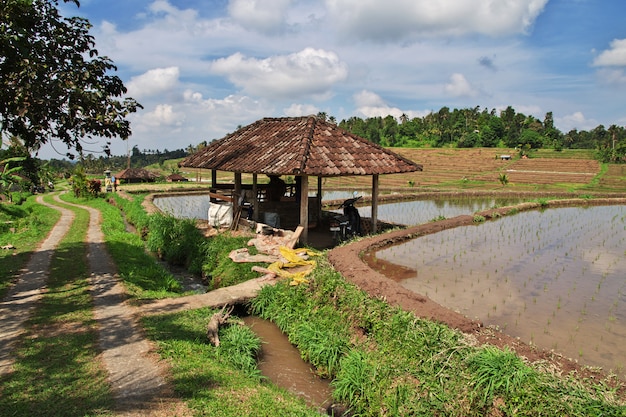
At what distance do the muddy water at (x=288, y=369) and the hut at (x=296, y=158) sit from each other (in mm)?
3723

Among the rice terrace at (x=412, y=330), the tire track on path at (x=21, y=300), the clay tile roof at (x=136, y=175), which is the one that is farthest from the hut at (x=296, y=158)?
the clay tile roof at (x=136, y=175)

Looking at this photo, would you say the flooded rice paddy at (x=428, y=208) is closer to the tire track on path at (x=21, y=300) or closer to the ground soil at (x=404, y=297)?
the ground soil at (x=404, y=297)

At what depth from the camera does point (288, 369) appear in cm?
553

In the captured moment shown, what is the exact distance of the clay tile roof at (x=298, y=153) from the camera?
31.6 feet

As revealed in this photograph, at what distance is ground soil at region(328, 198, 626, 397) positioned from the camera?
160 inches

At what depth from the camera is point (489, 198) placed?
2398 cm

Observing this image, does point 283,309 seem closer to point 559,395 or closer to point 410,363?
point 410,363

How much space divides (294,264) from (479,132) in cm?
7237

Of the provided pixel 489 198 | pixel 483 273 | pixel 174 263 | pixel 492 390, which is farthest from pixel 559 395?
pixel 489 198

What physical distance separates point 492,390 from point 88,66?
733cm

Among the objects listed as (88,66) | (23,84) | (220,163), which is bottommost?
(220,163)

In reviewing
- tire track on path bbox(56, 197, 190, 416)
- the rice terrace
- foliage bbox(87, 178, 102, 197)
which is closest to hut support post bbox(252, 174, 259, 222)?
the rice terrace

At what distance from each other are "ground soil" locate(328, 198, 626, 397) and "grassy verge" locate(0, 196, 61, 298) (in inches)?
225

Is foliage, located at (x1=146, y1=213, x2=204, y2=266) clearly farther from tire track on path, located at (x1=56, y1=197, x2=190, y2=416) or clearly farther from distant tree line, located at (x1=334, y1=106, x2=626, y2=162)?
distant tree line, located at (x1=334, y1=106, x2=626, y2=162)
